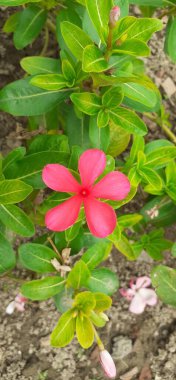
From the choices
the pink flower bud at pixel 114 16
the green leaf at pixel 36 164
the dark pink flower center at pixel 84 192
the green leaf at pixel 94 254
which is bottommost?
the green leaf at pixel 94 254

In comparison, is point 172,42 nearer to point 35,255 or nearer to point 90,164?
point 90,164

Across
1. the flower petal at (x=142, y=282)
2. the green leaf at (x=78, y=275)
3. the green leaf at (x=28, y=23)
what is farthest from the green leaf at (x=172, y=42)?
the flower petal at (x=142, y=282)

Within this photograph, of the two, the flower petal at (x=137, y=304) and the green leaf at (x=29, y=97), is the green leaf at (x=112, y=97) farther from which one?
the flower petal at (x=137, y=304)

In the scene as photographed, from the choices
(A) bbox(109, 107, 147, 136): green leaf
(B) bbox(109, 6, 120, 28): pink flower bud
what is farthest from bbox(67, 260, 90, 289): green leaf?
(B) bbox(109, 6, 120, 28): pink flower bud

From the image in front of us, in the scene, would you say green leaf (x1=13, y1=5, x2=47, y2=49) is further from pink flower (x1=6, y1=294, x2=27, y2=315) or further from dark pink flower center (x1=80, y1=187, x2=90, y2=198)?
pink flower (x1=6, y1=294, x2=27, y2=315)

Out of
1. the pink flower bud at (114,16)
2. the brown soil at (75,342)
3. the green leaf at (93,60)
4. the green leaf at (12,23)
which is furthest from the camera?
the brown soil at (75,342)
